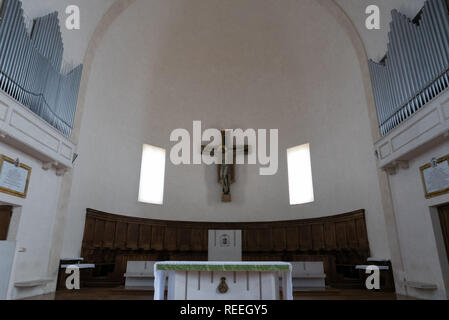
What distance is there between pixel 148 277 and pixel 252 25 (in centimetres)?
889

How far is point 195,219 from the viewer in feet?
36.4

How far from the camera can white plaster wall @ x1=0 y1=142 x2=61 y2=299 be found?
6.43 meters

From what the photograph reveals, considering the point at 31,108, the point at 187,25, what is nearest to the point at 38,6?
the point at 31,108

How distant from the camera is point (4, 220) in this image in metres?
6.46

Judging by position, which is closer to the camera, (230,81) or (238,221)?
(238,221)

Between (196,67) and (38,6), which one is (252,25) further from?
(38,6)

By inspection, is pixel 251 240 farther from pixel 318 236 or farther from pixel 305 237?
pixel 318 236

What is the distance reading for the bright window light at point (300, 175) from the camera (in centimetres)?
1077

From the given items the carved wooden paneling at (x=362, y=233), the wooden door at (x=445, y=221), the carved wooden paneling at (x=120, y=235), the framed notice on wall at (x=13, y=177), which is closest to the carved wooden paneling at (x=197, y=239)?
the carved wooden paneling at (x=120, y=235)

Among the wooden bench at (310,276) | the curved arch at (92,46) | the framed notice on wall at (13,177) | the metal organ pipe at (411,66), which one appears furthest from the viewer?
the curved arch at (92,46)

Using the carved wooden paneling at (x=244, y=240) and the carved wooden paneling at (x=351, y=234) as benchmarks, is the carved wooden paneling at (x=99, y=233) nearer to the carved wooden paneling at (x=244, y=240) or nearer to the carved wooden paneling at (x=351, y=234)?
the carved wooden paneling at (x=244, y=240)

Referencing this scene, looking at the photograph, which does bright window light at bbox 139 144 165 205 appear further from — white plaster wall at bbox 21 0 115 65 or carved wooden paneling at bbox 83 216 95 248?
white plaster wall at bbox 21 0 115 65

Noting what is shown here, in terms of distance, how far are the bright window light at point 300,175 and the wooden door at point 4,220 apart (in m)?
7.86

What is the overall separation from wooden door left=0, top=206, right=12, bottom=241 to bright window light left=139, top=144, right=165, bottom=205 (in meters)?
4.51
